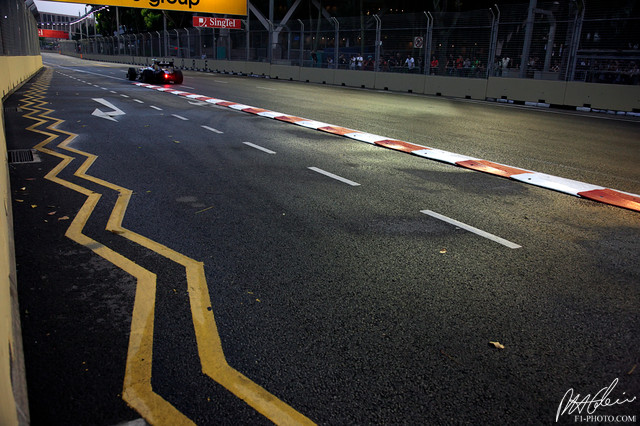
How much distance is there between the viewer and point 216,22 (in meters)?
51.8

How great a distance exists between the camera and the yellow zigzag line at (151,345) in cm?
259

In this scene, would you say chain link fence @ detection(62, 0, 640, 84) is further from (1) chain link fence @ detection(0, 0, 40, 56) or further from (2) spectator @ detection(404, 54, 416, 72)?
(1) chain link fence @ detection(0, 0, 40, 56)

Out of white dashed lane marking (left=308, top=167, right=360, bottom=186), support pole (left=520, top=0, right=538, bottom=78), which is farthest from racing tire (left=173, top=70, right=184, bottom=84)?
white dashed lane marking (left=308, top=167, right=360, bottom=186)

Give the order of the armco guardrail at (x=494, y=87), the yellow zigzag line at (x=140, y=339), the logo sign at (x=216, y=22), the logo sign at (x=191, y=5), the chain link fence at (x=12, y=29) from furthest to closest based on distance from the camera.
Answer: the logo sign at (x=216, y=22), the logo sign at (x=191, y=5), the armco guardrail at (x=494, y=87), the chain link fence at (x=12, y=29), the yellow zigzag line at (x=140, y=339)

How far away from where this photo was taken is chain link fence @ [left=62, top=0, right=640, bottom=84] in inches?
704

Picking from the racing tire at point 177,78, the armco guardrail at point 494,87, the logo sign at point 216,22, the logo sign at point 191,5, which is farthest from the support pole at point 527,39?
the logo sign at point 216,22

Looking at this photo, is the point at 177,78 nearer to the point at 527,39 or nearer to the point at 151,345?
the point at 527,39

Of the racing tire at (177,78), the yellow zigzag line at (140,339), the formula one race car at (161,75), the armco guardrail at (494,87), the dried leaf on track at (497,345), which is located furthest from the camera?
the racing tire at (177,78)

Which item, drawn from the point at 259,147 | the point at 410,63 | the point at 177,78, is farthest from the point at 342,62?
the point at 259,147

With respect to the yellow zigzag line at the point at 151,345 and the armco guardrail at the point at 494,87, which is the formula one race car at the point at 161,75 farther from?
the yellow zigzag line at the point at 151,345

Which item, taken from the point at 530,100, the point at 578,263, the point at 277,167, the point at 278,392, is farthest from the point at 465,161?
the point at 530,100

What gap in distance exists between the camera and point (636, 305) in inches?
151

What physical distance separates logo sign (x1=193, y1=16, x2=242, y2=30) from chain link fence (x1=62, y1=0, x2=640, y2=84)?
17605 mm

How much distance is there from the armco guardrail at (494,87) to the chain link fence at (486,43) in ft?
1.12
